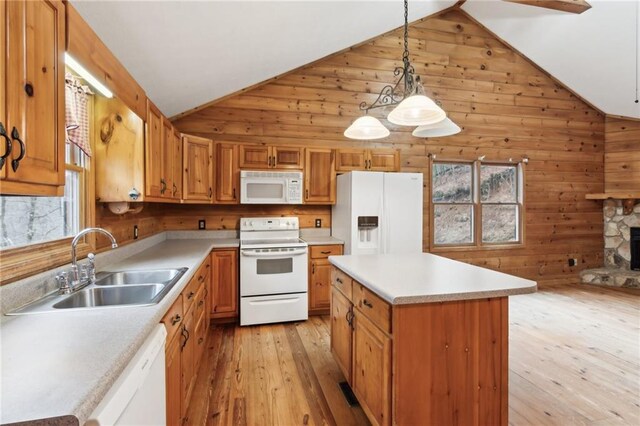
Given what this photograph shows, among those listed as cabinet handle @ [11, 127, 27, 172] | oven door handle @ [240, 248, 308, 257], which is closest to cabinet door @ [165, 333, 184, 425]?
cabinet handle @ [11, 127, 27, 172]

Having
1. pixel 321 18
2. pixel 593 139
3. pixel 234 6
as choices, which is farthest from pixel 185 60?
pixel 593 139

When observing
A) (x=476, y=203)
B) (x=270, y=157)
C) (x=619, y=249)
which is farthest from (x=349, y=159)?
(x=619, y=249)

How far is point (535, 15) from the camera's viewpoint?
14.0 ft

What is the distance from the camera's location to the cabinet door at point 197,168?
3303 millimetres

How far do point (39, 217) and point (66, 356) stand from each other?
1.13 meters

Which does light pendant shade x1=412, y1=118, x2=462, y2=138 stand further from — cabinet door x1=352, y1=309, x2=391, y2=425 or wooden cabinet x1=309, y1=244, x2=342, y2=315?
wooden cabinet x1=309, y1=244, x2=342, y2=315

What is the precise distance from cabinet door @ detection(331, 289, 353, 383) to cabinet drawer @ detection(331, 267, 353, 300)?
0.04m

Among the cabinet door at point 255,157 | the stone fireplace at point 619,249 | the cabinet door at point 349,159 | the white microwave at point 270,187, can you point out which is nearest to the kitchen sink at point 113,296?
the white microwave at point 270,187

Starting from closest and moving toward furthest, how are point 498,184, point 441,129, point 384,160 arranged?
point 441,129, point 384,160, point 498,184

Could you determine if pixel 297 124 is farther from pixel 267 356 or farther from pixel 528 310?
pixel 528 310

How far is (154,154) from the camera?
2.33 m

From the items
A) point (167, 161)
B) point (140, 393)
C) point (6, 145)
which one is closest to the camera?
point (6, 145)

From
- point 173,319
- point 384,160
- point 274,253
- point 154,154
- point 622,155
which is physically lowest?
point 173,319

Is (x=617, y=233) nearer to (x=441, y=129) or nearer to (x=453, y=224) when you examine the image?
(x=453, y=224)
